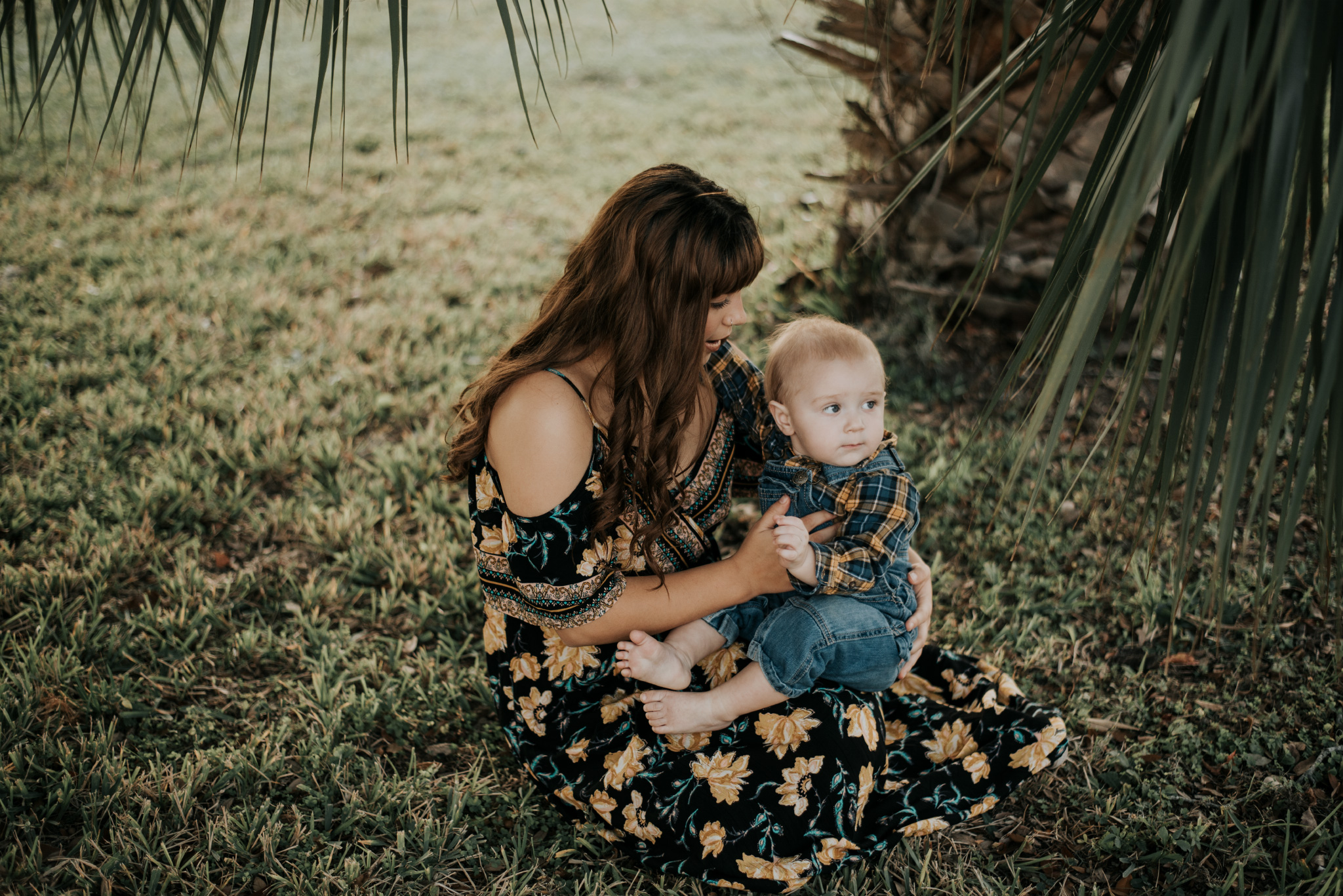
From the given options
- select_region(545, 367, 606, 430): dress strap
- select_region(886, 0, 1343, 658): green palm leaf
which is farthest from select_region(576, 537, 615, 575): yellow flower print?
select_region(886, 0, 1343, 658): green palm leaf

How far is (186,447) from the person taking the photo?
3.27 metres

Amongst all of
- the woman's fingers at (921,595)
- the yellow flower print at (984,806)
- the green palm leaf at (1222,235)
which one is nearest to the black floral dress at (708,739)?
the yellow flower print at (984,806)

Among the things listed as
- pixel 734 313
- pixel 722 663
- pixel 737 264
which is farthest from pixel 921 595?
pixel 737 264

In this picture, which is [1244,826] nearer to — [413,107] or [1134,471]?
[1134,471]

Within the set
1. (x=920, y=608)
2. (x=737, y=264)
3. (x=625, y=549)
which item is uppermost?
(x=737, y=264)

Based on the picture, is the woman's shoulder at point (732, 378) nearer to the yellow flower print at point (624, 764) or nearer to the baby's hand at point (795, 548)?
the baby's hand at point (795, 548)

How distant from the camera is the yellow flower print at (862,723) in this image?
1.97 m

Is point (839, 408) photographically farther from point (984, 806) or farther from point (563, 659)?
point (984, 806)

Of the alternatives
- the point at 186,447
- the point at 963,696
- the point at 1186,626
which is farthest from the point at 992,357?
the point at 186,447

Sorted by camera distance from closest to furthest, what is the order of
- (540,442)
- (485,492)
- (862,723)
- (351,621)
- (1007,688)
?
(540,442), (485,492), (862,723), (1007,688), (351,621)

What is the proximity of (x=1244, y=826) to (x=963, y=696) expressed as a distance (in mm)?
632

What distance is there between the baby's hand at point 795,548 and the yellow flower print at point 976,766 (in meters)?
0.60

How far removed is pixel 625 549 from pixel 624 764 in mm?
468

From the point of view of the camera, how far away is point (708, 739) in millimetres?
1991
